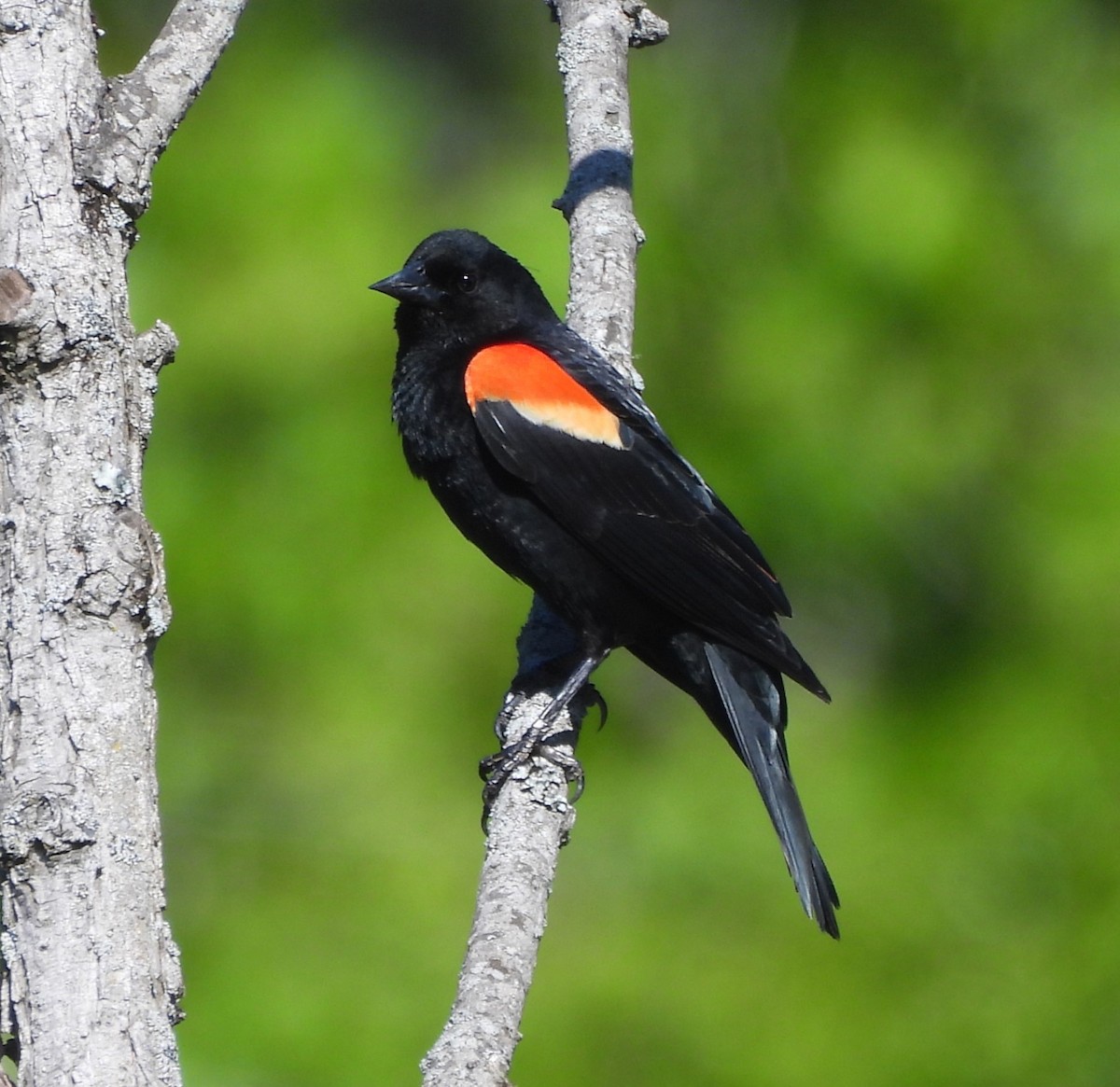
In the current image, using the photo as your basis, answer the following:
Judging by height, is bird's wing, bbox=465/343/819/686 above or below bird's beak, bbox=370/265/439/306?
below

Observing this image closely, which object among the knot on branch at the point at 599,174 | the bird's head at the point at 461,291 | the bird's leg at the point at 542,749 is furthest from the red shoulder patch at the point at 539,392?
the bird's leg at the point at 542,749

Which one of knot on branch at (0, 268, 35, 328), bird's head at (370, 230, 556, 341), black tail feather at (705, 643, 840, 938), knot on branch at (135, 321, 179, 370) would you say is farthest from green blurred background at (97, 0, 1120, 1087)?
knot on branch at (0, 268, 35, 328)

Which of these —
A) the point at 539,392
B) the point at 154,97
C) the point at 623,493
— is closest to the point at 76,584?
the point at 154,97

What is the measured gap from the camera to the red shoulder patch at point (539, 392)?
285cm

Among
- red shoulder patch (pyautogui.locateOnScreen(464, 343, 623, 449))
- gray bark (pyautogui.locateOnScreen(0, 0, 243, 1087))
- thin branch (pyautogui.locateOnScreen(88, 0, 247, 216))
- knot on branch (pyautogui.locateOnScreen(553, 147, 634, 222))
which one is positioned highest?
knot on branch (pyautogui.locateOnScreen(553, 147, 634, 222))

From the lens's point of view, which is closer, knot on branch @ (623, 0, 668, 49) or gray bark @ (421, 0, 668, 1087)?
gray bark @ (421, 0, 668, 1087)

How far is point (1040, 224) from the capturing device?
4809mm

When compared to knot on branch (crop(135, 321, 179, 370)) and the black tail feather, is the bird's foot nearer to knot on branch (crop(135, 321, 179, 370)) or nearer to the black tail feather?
the black tail feather

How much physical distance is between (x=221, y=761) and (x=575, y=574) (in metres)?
1.85

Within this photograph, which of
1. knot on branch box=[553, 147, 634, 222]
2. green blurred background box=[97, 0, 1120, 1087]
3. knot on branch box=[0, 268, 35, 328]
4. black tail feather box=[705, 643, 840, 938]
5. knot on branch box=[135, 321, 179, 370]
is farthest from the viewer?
green blurred background box=[97, 0, 1120, 1087]

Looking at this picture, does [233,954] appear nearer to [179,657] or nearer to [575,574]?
[179,657]

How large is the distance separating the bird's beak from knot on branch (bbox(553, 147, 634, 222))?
0.37 metres

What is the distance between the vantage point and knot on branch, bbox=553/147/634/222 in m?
3.00

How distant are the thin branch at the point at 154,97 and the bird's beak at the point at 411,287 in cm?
96
